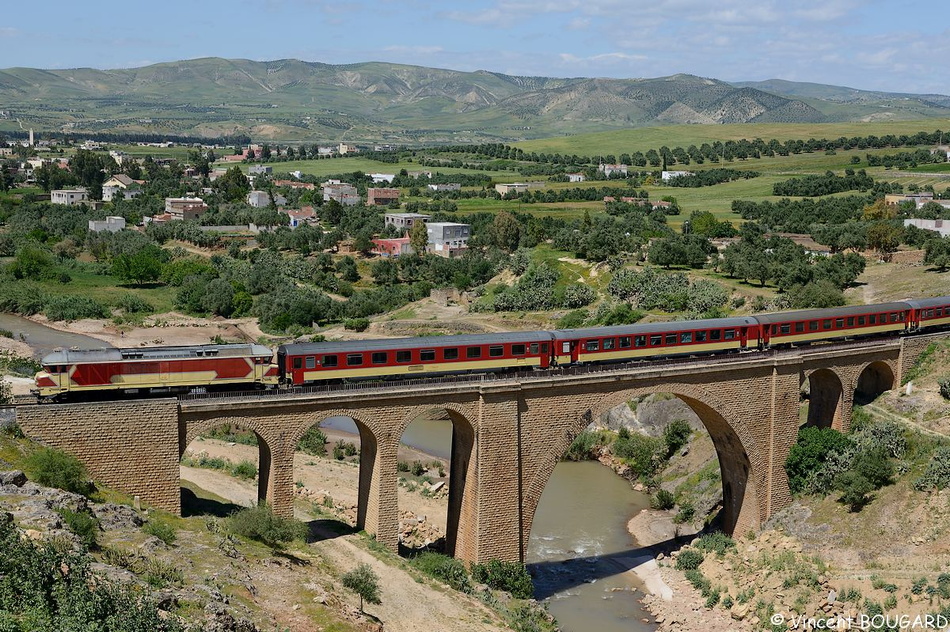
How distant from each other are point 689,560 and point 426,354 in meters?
14.3

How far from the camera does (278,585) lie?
27250mm

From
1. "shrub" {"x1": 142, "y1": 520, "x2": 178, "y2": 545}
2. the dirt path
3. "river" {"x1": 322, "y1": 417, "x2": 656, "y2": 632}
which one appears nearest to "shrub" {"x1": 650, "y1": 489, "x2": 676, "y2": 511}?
"river" {"x1": 322, "y1": 417, "x2": 656, "y2": 632}

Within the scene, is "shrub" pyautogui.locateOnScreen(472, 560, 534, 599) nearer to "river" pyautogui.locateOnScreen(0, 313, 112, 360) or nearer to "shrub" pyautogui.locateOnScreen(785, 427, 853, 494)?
"shrub" pyautogui.locateOnScreen(785, 427, 853, 494)

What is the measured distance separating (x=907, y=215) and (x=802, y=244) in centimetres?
1340

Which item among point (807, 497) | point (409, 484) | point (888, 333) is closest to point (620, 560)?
point (807, 497)

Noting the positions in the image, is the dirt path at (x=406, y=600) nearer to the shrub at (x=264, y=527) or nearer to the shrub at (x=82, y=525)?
the shrub at (x=264, y=527)

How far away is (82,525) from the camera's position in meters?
25.0

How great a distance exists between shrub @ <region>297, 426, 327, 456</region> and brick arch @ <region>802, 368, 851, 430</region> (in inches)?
1012

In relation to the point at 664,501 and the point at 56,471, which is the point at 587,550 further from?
the point at 56,471

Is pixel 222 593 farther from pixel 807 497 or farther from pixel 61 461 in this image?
pixel 807 497

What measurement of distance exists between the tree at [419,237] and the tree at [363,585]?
7559cm

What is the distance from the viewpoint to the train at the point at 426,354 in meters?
29.8

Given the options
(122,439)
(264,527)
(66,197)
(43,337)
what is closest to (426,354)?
(264,527)

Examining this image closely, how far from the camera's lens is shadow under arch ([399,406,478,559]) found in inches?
1356
